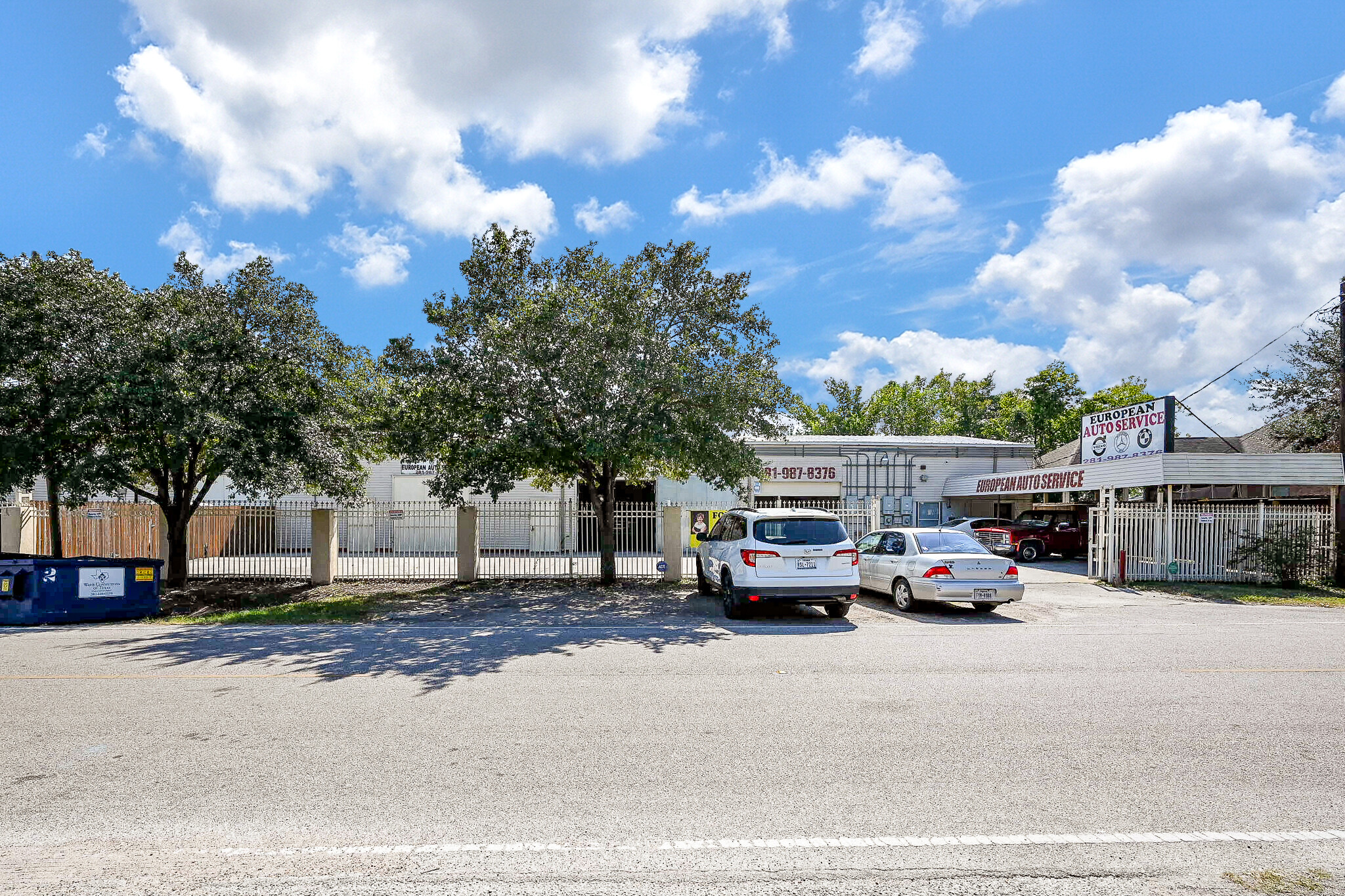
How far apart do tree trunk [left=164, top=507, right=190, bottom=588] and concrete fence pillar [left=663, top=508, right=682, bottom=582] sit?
Answer: 995cm

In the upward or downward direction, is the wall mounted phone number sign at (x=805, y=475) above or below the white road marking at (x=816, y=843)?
above

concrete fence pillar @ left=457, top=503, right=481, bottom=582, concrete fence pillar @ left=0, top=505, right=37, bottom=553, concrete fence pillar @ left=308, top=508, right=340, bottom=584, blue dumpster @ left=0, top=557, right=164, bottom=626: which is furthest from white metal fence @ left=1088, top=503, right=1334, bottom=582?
concrete fence pillar @ left=0, top=505, right=37, bottom=553

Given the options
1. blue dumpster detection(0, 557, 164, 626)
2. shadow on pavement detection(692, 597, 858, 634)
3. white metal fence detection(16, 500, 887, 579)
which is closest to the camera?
shadow on pavement detection(692, 597, 858, 634)

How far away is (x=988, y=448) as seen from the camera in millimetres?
34562

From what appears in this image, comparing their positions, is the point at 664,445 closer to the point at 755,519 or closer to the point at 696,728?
the point at 755,519

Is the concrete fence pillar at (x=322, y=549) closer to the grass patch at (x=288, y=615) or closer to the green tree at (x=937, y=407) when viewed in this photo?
the grass patch at (x=288, y=615)

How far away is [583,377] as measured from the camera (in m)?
14.4

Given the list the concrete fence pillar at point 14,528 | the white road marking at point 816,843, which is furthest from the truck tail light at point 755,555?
the concrete fence pillar at point 14,528

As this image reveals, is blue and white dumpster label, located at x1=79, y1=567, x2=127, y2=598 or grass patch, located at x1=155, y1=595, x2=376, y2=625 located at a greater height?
blue and white dumpster label, located at x1=79, y1=567, x2=127, y2=598

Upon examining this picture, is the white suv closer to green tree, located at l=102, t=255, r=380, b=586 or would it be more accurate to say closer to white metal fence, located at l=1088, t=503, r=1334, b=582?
green tree, located at l=102, t=255, r=380, b=586

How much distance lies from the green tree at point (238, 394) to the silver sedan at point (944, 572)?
34.2 ft

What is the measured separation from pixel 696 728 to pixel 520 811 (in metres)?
1.92

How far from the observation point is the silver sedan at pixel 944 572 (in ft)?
44.1

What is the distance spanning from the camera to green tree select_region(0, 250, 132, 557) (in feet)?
44.0
